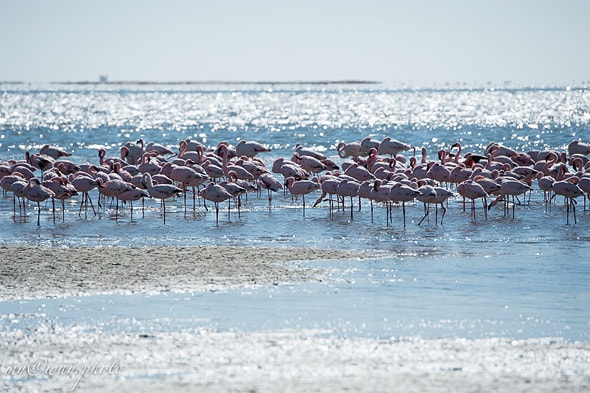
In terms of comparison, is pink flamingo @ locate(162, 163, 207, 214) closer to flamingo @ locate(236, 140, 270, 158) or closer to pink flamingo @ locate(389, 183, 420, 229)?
pink flamingo @ locate(389, 183, 420, 229)

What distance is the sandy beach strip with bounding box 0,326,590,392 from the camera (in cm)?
774

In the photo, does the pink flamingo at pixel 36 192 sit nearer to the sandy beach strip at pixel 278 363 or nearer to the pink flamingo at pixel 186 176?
the pink flamingo at pixel 186 176

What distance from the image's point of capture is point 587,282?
1159cm

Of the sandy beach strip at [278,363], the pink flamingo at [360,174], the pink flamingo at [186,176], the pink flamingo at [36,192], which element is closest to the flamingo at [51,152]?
the pink flamingo at [186,176]

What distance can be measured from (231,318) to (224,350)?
1.13 metres

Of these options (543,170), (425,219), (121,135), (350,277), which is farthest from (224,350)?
(121,135)

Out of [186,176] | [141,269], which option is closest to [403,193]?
[186,176]

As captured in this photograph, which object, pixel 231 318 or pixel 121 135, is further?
pixel 121 135

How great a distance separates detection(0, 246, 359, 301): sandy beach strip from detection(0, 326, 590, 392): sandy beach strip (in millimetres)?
1912

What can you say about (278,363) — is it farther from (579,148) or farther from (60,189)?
(579,148)

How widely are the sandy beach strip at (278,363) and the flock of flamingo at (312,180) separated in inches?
318

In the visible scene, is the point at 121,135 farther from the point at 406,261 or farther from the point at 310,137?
the point at 406,261

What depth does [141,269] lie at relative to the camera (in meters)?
12.3

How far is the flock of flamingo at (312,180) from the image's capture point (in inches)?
Result: 693
